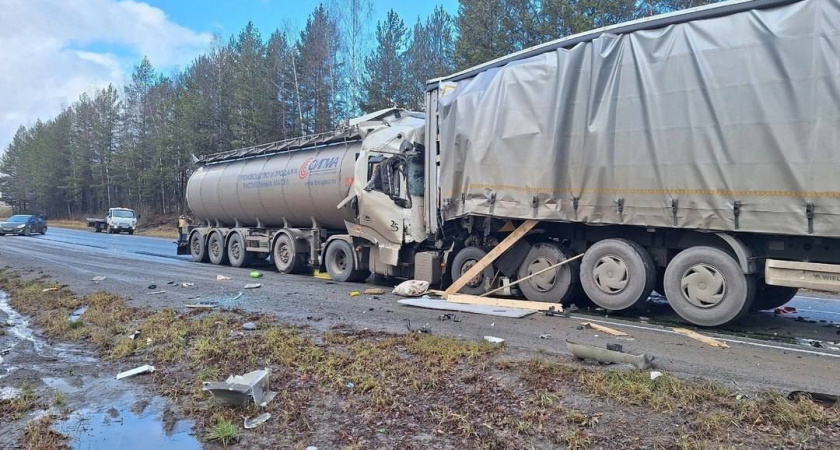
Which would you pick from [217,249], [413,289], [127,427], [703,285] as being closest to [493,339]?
[703,285]

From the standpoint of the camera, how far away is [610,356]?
16.2 ft

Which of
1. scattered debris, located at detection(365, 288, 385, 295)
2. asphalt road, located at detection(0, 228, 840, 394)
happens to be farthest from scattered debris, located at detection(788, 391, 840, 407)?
scattered debris, located at detection(365, 288, 385, 295)

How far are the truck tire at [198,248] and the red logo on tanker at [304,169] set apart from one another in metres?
5.99

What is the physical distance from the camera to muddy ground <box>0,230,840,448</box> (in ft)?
11.6

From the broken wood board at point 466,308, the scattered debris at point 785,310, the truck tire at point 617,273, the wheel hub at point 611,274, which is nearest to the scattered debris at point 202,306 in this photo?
the broken wood board at point 466,308

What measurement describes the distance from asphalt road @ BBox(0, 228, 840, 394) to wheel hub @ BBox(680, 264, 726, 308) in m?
0.39

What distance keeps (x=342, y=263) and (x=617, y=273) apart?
6860 mm

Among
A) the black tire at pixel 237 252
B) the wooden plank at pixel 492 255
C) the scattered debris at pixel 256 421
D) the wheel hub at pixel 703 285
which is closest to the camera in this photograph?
the scattered debris at pixel 256 421

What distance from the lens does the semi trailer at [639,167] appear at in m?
5.87

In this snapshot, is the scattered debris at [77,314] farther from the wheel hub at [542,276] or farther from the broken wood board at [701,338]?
the broken wood board at [701,338]

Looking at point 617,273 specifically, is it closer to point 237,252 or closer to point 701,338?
point 701,338

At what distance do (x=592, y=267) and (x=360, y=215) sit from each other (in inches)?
210

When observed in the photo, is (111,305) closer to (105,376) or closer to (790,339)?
(105,376)

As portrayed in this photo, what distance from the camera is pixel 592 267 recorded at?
304 inches
